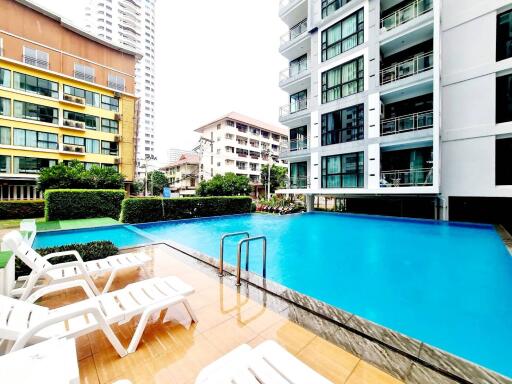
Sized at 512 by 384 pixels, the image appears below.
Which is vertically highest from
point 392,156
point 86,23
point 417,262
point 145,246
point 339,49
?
point 86,23

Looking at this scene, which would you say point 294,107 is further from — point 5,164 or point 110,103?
point 5,164

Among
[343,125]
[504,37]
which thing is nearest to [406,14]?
[504,37]

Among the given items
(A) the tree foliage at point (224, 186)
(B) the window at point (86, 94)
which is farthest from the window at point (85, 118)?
(A) the tree foliage at point (224, 186)

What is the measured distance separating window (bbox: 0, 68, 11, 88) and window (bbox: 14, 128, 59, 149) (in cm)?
418

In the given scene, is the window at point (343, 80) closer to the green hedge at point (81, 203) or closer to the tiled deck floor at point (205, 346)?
the tiled deck floor at point (205, 346)

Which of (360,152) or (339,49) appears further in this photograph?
(339,49)

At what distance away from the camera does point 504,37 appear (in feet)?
40.2

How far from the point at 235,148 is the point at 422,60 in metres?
35.9

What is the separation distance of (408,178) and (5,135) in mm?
34869

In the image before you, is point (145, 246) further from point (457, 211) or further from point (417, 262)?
point (457, 211)

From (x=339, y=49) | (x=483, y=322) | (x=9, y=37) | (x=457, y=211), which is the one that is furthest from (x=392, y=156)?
(x=9, y=37)

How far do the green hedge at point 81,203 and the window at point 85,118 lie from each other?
53.5 ft

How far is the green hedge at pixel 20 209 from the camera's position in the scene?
16016mm

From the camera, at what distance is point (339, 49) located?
1742cm
